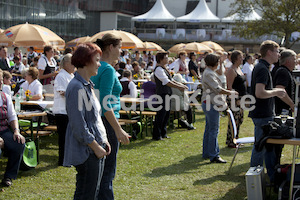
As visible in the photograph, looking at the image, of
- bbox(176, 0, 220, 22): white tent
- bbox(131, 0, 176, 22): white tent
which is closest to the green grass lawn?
bbox(176, 0, 220, 22): white tent

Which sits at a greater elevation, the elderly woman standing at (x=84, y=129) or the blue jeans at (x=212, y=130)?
the elderly woman standing at (x=84, y=129)

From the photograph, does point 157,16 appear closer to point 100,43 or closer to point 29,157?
point 29,157

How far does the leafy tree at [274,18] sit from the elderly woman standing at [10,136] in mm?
22789

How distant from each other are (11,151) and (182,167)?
9.03 ft

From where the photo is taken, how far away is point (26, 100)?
313 inches

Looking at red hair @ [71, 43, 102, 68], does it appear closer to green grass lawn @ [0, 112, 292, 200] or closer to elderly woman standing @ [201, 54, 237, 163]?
green grass lawn @ [0, 112, 292, 200]

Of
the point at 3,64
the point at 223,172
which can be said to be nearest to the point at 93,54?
the point at 223,172

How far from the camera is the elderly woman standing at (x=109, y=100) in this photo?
3.90m

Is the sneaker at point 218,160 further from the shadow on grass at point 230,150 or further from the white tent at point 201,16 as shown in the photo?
the white tent at point 201,16

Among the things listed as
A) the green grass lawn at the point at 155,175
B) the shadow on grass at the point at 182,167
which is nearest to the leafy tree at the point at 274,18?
the green grass lawn at the point at 155,175

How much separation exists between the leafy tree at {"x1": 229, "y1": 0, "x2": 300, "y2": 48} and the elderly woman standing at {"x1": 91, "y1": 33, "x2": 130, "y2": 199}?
2351 centimetres

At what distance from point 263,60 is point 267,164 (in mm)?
1499

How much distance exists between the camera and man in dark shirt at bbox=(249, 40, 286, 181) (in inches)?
208

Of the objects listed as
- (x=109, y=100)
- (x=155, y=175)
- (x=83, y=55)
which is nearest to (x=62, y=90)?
(x=155, y=175)
